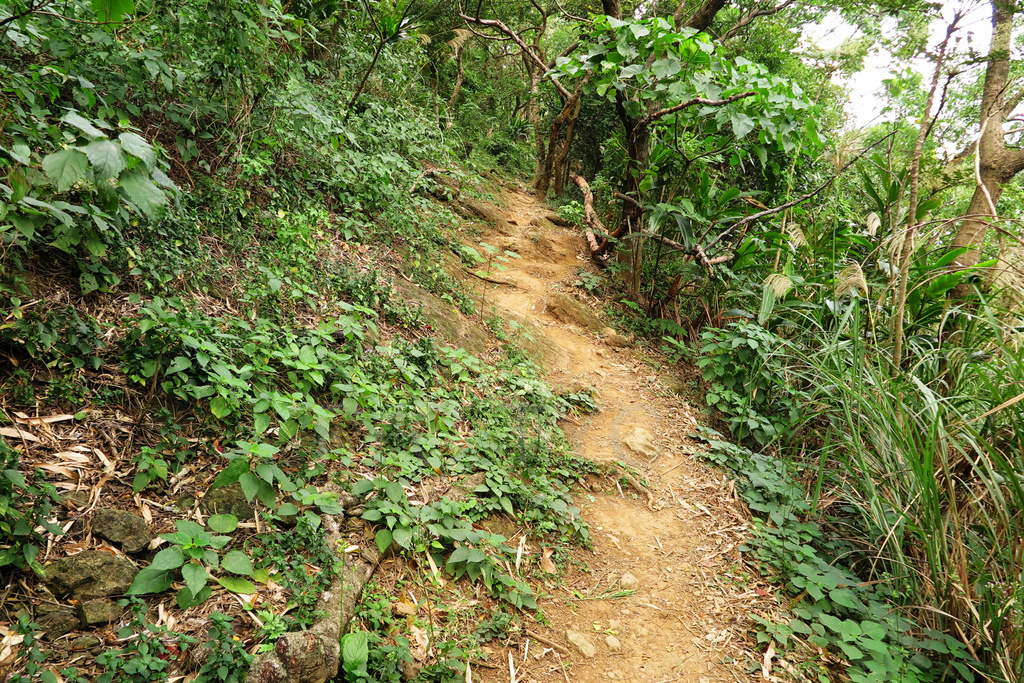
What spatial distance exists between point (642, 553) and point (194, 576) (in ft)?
7.81

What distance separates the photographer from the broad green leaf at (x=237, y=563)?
1.93 metres

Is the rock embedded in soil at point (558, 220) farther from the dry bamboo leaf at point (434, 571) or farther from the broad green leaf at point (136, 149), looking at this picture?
the broad green leaf at point (136, 149)

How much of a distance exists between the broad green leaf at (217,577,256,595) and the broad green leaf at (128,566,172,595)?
0.56ft

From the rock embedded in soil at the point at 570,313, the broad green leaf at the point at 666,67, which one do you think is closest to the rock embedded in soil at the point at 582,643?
the rock embedded in soil at the point at 570,313

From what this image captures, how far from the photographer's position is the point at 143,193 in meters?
1.39

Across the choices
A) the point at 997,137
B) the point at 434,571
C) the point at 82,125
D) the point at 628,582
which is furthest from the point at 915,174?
the point at 997,137

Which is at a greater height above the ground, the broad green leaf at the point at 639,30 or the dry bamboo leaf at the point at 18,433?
the broad green leaf at the point at 639,30

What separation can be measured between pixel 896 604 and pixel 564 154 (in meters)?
9.96

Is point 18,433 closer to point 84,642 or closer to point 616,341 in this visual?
point 84,642

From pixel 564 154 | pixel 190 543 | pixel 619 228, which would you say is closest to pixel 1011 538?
pixel 190 543

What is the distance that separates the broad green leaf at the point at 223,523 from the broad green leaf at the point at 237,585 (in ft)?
0.58

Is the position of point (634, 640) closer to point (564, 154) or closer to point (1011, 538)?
point (1011, 538)

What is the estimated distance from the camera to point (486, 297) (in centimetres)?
564

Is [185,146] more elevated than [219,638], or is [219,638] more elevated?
[185,146]
